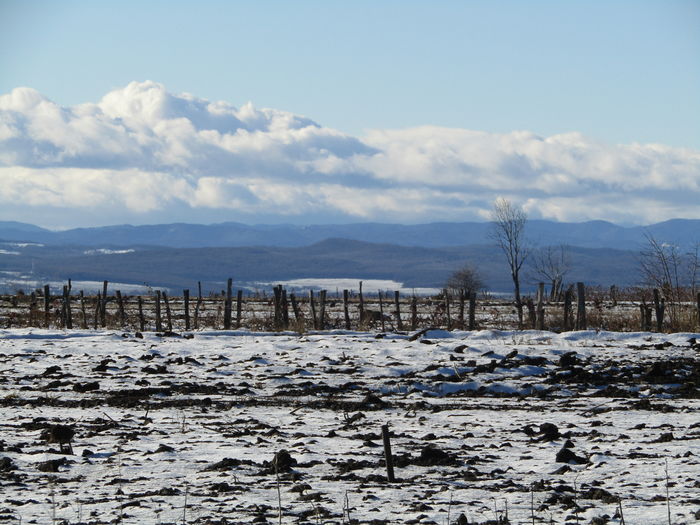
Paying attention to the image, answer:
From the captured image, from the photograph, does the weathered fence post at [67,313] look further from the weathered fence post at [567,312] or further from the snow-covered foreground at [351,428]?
the weathered fence post at [567,312]

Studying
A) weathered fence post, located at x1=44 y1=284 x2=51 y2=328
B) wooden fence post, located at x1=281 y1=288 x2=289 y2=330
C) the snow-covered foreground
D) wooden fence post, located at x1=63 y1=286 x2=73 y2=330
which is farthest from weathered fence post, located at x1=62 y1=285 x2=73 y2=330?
the snow-covered foreground

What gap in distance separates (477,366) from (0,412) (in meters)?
9.81

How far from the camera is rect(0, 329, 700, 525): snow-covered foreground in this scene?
8.27m

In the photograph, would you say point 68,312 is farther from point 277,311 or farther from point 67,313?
point 277,311

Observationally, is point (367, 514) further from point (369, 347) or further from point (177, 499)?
point (369, 347)

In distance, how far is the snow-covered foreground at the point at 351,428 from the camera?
827 centimetres

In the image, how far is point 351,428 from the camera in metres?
12.8

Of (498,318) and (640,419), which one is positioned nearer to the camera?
(640,419)

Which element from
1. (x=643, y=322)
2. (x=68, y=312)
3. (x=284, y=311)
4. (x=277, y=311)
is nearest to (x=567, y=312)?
(x=643, y=322)

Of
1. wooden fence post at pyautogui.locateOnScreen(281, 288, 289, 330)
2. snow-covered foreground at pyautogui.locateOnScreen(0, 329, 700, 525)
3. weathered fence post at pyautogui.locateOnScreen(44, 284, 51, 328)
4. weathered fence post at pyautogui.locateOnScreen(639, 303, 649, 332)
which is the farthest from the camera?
weathered fence post at pyautogui.locateOnScreen(44, 284, 51, 328)

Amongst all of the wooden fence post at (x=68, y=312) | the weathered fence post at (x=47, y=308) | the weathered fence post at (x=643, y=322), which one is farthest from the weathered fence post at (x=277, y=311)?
the weathered fence post at (x=643, y=322)

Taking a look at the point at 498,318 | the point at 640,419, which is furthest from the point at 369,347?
the point at 498,318

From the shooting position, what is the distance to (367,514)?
7910mm

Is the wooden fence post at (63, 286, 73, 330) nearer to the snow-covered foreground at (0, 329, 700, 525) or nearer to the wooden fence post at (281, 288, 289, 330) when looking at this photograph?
the wooden fence post at (281, 288, 289, 330)
